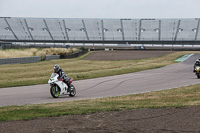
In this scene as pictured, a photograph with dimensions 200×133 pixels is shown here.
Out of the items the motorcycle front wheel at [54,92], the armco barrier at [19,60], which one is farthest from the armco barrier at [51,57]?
the motorcycle front wheel at [54,92]

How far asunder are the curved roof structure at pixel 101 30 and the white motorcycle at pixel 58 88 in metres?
74.4

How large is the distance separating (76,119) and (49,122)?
2.17 ft

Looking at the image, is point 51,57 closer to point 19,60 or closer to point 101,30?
point 19,60

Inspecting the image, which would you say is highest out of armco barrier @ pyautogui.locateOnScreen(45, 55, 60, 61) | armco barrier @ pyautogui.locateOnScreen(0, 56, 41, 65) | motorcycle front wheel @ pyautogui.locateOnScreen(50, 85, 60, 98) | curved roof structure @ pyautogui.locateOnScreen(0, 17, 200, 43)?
curved roof structure @ pyautogui.locateOnScreen(0, 17, 200, 43)

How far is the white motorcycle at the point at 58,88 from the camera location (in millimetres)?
14578

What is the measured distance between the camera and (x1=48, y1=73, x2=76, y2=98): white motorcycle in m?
14.6

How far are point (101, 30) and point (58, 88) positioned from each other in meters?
80.0

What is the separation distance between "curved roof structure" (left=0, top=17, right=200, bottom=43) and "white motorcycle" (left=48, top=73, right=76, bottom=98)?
7435 cm

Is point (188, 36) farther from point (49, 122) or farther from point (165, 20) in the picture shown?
point (49, 122)

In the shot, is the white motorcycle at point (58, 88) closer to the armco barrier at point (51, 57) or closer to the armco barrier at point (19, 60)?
the armco barrier at point (19, 60)

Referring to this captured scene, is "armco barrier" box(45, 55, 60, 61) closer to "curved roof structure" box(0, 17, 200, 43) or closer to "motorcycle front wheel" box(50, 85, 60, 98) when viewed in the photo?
"motorcycle front wheel" box(50, 85, 60, 98)

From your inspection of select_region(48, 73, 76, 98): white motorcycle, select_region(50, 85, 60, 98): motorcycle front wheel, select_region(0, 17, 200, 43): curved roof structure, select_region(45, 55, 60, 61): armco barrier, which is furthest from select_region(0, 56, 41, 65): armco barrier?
select_region(0, 17, 200, 43): curved roof structure

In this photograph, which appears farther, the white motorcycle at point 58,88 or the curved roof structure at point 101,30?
the curved roof structure at point 101,30

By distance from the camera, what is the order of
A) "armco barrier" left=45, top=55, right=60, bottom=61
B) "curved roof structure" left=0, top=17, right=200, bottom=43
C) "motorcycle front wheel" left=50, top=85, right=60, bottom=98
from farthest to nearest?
"curved roof structure" left=0, top=17, right=200, bottom=43, "armco barrier" left=45, top=55, right=60, bottom=61, "motorcycle front wheel" left=50, top=85, right=60, bottom=98
